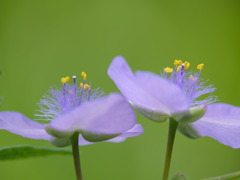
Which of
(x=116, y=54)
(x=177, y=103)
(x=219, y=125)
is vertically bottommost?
(x=116, y=54)

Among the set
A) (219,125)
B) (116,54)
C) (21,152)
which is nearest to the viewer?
(21,152)

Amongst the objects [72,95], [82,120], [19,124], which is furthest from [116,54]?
[82,120]

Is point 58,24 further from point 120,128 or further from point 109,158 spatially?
point 120,128

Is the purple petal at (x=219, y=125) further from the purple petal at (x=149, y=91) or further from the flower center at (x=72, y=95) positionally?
the flower center at (x=72, y=95)

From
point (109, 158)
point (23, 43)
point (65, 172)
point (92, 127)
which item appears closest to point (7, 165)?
point (65, 172)

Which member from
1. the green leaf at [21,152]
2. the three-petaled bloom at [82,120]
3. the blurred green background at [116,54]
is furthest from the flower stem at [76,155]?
the blurred green background at [116,54]

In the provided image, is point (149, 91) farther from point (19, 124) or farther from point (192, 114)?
point (19, 124)

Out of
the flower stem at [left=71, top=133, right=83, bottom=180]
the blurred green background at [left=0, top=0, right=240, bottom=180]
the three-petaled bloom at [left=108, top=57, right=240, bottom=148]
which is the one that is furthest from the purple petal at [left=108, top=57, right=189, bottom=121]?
the blurred green background at [left=0, top=0, right=240, bottom=180]
